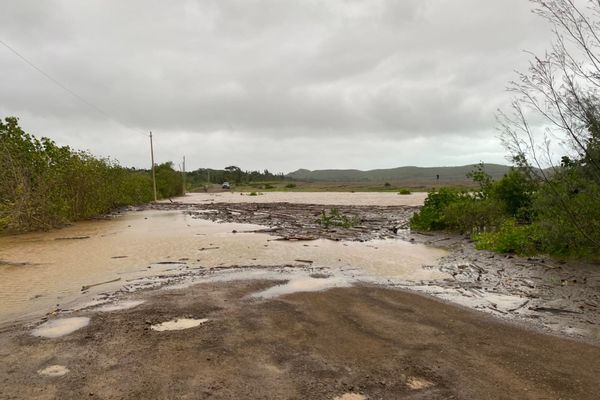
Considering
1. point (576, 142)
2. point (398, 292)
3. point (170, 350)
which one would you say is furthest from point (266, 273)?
point (576, 142)

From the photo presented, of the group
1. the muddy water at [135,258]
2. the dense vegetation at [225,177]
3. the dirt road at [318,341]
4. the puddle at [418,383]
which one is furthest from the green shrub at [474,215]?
the dense vegetation at [225,177]

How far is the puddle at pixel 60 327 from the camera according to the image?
17.7ft

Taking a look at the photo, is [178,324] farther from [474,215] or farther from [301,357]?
[474,215]

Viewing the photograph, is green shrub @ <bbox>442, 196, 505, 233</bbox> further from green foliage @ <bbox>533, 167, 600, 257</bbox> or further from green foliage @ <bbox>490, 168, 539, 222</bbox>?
green foliage @ <bbox>533, 167, 600, 257</bbox>

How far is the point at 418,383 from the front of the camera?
155 inches

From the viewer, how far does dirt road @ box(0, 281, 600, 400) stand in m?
3.79

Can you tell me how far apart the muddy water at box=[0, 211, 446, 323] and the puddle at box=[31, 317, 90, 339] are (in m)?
0.94

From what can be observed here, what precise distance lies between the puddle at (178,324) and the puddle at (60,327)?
1055mm

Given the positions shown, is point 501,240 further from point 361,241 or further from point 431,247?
point 361,241

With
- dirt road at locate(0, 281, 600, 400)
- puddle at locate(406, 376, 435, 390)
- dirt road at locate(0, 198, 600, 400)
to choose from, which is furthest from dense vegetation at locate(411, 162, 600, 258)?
puddle at locate(406, 376, 435, 390)

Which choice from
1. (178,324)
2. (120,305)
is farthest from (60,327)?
(178,324)

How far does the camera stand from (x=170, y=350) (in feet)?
15.4

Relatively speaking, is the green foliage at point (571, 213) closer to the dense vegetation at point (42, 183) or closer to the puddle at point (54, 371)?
the puddle at point (54, 371)

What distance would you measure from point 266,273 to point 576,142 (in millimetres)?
6386
